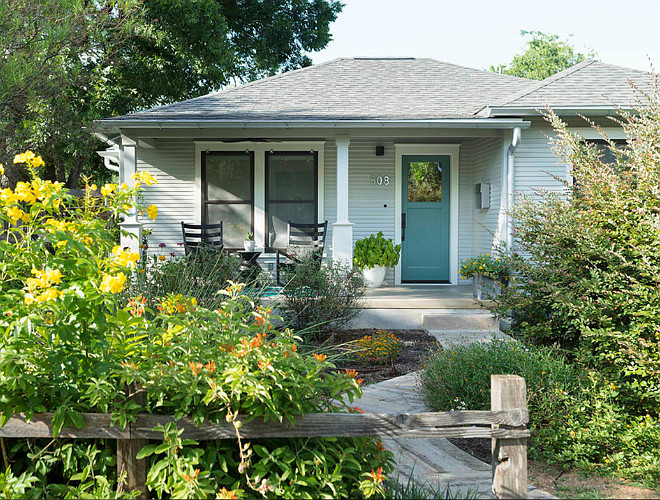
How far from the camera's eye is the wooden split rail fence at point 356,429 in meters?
2.26

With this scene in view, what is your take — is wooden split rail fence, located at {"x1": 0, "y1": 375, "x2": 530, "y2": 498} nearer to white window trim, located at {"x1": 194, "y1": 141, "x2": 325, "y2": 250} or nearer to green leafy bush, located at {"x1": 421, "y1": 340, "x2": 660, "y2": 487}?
green leafy bush, located at {"x1": 421, "y1": 340, "x2": 660, "y2": 487}

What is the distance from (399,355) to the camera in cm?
585

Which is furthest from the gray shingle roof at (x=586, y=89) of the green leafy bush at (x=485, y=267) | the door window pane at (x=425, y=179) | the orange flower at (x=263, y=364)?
the orange flower at (x=263, y=364)

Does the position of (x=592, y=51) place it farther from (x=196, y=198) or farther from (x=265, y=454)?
(x=265, y=454)

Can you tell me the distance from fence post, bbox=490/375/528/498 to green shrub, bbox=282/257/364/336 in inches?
151

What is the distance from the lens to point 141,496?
2.32 m

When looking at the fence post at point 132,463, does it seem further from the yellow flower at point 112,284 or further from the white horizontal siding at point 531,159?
the white horizontal siding at point 531,159

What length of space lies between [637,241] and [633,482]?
1.52 metres

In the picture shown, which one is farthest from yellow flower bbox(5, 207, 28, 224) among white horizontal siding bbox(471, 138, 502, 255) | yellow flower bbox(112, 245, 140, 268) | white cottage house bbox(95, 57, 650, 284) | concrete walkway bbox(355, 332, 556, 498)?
white horizontal siding bbox(471, 138, 502, 255)

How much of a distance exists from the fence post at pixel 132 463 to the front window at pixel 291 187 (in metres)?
7.37

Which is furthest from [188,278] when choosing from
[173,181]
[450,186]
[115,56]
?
[115,56]

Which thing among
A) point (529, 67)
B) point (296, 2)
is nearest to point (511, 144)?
point (296, 2)

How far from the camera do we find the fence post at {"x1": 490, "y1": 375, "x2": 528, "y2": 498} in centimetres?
233

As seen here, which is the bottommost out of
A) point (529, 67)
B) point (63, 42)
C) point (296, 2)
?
point (63, 42)
